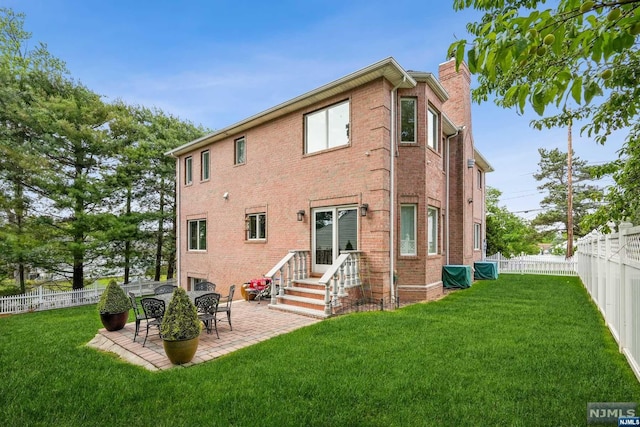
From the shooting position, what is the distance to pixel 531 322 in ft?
20.8

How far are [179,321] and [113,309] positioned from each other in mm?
2820

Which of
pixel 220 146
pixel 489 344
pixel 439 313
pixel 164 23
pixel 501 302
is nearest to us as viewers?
pixel 489 344

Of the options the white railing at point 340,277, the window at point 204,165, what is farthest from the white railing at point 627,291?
the window at point 204,165

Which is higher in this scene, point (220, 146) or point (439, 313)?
point (220, 146)

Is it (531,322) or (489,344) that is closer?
(489,344)

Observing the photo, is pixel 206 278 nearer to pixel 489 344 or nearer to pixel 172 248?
pixel 172 248

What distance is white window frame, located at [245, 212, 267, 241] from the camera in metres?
11.5

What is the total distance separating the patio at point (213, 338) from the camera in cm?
493

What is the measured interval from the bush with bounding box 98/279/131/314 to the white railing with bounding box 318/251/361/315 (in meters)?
4.24

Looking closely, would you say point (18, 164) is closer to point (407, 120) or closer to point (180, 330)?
point (180, 330)

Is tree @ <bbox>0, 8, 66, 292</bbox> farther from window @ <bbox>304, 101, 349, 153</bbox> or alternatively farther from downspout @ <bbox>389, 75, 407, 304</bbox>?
downspout @ <bbox>389, 75, 407, 304</bbox>

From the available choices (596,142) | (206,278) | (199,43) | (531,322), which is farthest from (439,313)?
(199,43)

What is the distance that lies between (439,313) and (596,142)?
4.63 m

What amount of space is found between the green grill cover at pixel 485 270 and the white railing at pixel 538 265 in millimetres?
4012
